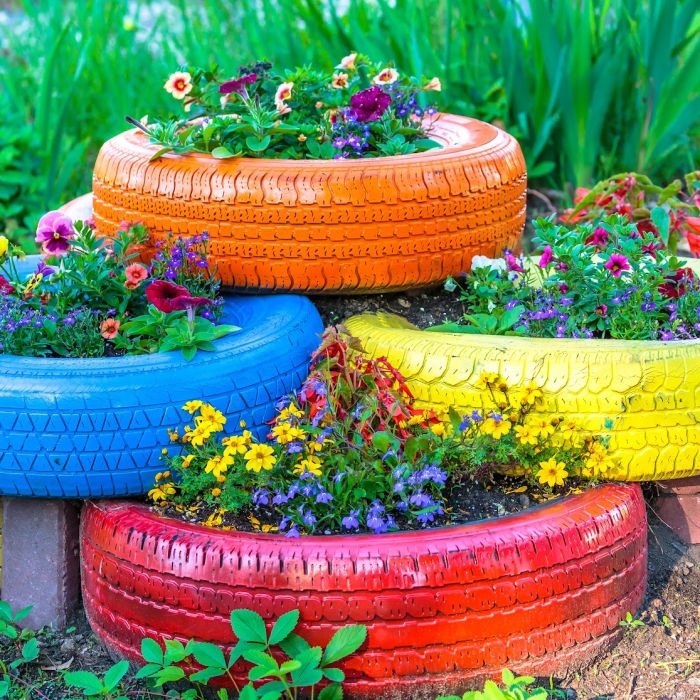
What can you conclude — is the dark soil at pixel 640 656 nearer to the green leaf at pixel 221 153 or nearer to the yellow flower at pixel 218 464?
the yellow flower at pixel 218 464

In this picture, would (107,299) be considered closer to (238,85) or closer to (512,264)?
(238,85)

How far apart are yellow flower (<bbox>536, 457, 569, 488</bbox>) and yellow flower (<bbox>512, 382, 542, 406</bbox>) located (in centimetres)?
14

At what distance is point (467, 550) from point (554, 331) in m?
0.81

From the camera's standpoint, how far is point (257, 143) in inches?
97.0

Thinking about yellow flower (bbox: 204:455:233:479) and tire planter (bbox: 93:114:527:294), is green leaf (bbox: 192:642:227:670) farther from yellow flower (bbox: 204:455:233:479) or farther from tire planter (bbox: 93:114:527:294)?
tire planter (bbox: 93:114:527:294)

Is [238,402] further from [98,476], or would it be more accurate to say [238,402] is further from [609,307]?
[609,307]

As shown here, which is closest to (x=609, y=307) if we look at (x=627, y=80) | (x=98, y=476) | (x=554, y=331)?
(x=554, y=331)

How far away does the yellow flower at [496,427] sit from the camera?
1.92m

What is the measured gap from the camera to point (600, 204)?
9.96ft

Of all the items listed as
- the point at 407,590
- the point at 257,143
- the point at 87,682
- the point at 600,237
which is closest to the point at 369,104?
the point at 257,143

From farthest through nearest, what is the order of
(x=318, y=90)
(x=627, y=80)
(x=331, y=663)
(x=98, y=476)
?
(x=627, y=80)
(x=318, y=90)
(x=98, y=476)
(x=331, y=663)

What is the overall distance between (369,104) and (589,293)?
0.85 m

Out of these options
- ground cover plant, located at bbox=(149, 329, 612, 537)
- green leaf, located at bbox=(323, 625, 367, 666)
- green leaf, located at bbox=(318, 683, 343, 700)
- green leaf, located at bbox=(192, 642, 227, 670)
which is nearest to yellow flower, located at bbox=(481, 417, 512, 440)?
ground cover plant, located at bbox=(149, 329, 612, 537)

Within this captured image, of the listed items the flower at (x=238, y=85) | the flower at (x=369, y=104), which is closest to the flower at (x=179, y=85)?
the flower at (x=238, y=85)
